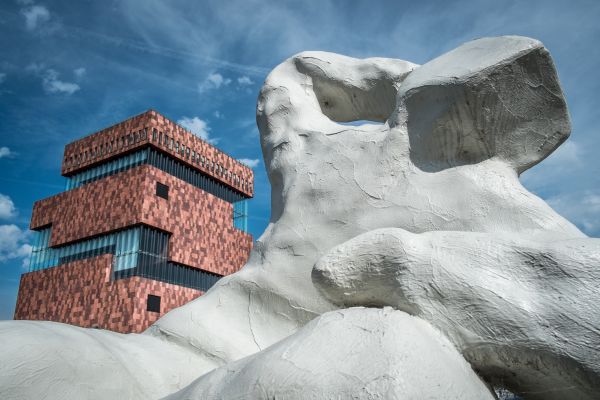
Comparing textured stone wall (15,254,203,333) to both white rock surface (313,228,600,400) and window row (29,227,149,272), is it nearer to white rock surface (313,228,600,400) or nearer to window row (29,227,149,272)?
window row (29,227,149,272)

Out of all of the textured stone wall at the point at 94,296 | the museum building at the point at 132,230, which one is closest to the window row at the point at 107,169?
the museum building at the point at 132,230

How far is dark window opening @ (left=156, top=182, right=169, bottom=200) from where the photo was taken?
24750mm

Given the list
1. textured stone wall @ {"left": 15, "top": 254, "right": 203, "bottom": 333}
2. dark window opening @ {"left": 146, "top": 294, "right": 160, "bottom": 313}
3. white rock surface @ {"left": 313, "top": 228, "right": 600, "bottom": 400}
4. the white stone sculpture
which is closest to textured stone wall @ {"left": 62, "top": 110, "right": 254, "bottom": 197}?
textured stone wall @ {"left": 15, "top": 254, "right": 203, "bottom": 333}

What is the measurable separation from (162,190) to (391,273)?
24347 millimetres

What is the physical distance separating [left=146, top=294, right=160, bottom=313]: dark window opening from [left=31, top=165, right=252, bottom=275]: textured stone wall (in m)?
2.50

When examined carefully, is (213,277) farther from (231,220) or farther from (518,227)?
(518,227)

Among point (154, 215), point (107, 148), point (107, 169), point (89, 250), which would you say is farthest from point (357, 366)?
point (107, 169)

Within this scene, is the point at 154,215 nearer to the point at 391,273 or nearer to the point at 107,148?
the point at 107,148

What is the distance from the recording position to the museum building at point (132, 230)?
23.4 metres

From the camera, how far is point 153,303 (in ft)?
74.7

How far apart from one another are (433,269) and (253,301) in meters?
1.09

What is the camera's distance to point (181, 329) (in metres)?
2.31

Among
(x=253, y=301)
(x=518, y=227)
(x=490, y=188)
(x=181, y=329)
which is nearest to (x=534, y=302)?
(x=518, y=227)

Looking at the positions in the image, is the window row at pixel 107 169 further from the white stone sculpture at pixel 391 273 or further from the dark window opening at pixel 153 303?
the white stone sculpture at pixel 391 273
